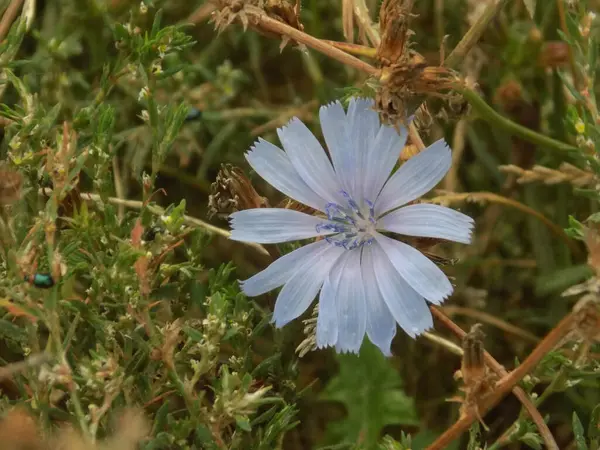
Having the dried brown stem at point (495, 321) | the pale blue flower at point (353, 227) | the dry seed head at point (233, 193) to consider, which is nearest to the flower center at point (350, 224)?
the pale blue flower at point (353, 227)

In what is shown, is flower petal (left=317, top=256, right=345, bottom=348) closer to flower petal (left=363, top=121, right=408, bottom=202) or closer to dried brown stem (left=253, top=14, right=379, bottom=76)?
flower petal (left=363, top=121, right=408, bottom=202)

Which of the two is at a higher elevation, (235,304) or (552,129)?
(552,129)

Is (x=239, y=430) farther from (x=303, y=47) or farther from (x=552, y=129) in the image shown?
(x=552, y=129)

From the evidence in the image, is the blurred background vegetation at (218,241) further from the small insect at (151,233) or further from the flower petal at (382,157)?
the flower petal at (382,157)

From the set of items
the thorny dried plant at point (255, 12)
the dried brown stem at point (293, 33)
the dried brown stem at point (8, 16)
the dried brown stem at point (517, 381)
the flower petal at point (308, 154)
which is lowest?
the dried brown stem at point (517, 381)

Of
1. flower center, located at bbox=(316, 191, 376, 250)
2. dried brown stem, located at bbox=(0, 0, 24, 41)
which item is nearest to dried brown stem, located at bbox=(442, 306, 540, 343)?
flower center, located at bbox=(316, 191, 376, 250)

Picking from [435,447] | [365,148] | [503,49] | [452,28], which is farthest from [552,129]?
[435,447]

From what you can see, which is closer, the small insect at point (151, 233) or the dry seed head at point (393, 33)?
the dry seed head at point (393, 33)
